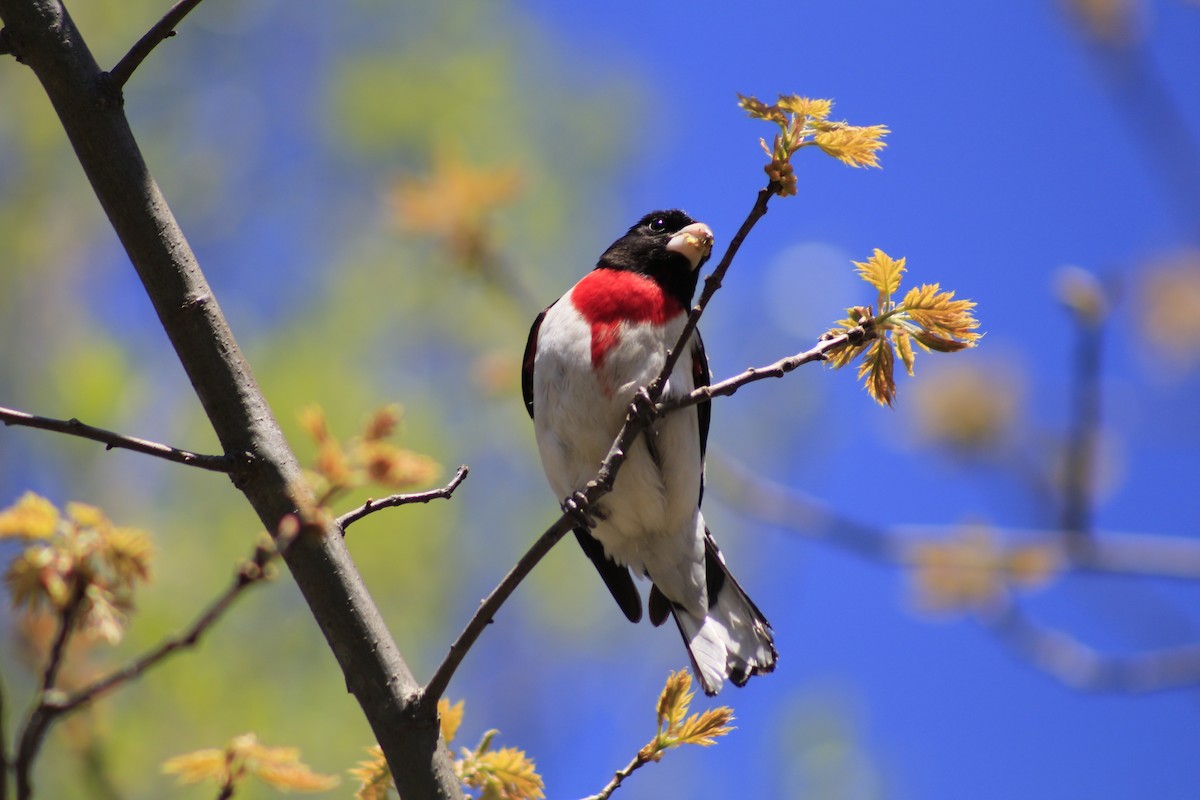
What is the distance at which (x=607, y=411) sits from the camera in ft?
9.89

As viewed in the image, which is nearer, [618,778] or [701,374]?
[618,778]

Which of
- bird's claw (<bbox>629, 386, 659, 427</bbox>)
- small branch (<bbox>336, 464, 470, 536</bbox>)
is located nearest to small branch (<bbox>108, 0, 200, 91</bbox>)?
small branch (<bbox>336, 464, 470, 536</bbox>)

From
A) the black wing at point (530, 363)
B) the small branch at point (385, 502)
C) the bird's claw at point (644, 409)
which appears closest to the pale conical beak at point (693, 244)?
the black wing at point (530, 363)

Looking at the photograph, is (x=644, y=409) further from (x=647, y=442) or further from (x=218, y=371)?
(x=647, y=442)

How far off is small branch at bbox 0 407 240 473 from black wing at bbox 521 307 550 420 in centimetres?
178

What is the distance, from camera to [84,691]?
144 cm

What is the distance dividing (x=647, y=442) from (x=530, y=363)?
2.29ft

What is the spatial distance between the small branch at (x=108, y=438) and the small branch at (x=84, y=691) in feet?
0.62

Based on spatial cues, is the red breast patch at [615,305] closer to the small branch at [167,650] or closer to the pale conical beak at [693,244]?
the pale conical beak at [693,244]

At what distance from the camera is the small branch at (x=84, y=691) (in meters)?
1.35

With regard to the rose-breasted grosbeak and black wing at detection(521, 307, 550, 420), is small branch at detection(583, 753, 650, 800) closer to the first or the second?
the rose-breasted grosbeak

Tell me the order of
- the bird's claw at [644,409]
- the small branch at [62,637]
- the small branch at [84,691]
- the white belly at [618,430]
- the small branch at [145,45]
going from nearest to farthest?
the small branch at [84,691]
the small branch at [62,637]
the small branch at [145,45]
the bird's claw at [644,409]
the white belly at [618,430]

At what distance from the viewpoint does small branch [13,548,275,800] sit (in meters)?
1.35

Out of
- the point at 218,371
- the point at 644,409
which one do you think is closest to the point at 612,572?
the point at 644,409
